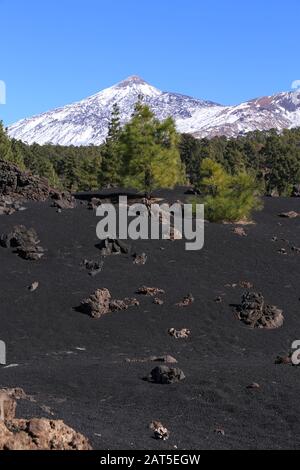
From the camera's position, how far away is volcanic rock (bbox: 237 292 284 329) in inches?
593

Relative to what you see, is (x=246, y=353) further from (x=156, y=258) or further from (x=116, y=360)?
(x=156, y=258)

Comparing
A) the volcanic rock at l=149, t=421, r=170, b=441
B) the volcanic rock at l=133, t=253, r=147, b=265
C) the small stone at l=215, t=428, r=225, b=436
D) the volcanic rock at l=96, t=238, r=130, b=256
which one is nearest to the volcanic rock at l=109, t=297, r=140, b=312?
the volcanic rock at l=133, t=253, r=147, b=265

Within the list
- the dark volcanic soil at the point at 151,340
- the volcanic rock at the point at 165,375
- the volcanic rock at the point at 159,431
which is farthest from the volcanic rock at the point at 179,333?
the volcanic rock at the point at 159,431

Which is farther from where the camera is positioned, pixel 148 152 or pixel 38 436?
pixel 148 152

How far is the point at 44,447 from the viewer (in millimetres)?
5652

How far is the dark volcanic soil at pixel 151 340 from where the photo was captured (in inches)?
316

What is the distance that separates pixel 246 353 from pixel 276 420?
486cm

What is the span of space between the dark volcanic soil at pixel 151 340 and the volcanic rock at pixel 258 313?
287mm

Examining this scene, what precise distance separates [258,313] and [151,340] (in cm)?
359

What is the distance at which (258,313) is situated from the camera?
15414 mm

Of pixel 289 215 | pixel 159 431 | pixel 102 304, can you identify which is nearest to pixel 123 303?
pixel 102 304

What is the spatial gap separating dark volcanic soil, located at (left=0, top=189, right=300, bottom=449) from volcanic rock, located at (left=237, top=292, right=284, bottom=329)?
287 millimetres

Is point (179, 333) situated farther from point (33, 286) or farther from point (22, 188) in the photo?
point (22, 188)
